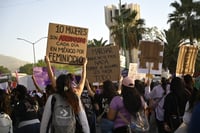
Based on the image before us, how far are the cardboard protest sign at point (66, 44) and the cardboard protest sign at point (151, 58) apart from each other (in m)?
4.17

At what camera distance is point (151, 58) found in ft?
43.2

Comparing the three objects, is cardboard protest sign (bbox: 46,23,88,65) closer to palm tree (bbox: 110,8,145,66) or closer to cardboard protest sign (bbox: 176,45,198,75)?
cardboard protest sign (bbox: 176,45,198,75)

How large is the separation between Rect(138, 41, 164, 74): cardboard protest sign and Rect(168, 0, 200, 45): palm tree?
34.0 metres

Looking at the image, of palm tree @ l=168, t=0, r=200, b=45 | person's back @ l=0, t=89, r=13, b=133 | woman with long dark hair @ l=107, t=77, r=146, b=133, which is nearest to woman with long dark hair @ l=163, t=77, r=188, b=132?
woman with long dark hair @ l=107, t=77, r=146, b=133

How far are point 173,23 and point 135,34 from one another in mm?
6939

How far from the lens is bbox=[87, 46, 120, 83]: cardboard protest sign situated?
36.4 ft

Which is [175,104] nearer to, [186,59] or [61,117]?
[61,117]

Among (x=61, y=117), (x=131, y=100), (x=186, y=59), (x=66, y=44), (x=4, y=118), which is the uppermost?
(x=66, y=44)

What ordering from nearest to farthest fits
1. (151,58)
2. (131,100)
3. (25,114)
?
(131,100), (25,114), (151,58)

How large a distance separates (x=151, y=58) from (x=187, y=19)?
35.7 metres

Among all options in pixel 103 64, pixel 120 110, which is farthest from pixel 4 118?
pixel 103 64

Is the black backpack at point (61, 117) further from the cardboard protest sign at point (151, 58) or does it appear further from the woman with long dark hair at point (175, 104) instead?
the cardboard protest sign at point (151, 58)

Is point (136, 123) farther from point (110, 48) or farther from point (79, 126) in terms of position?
point (110, 48)

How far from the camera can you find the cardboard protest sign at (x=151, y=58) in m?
13.0
